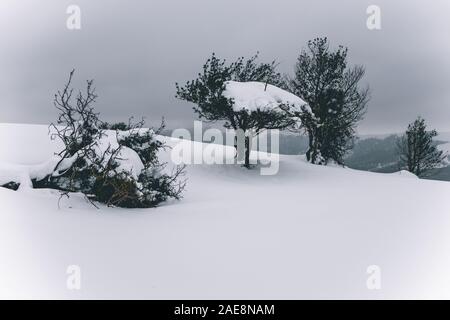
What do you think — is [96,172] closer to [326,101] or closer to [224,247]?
[224,247]

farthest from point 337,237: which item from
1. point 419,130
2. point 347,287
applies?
point 419,130

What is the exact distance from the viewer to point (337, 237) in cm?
688

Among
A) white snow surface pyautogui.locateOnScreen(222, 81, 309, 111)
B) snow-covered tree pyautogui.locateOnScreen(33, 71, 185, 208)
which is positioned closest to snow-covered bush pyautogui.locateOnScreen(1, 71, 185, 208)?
snow-covered tree pyautogui.locateOnScreen(33, 71, 185, 208)

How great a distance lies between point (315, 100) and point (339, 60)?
3717mm

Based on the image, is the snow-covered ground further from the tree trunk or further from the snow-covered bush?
the tree trunk

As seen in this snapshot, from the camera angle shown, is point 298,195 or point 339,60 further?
point 339,60

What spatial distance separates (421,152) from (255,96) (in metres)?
21.9

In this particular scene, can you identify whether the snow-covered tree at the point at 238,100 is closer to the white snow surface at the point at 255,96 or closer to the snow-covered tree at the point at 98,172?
the white snow surface at the point at 255,96

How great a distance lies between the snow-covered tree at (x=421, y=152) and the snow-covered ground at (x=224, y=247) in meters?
24.1

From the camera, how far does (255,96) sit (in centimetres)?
1706

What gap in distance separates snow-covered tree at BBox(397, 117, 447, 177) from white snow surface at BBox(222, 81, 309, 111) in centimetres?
1919

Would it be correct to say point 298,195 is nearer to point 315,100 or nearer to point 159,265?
point 159,265

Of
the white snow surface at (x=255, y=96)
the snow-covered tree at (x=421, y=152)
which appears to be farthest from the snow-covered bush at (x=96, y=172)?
the snow-covered tree at (x=421, y=152)

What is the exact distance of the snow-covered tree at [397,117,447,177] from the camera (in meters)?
31.7
